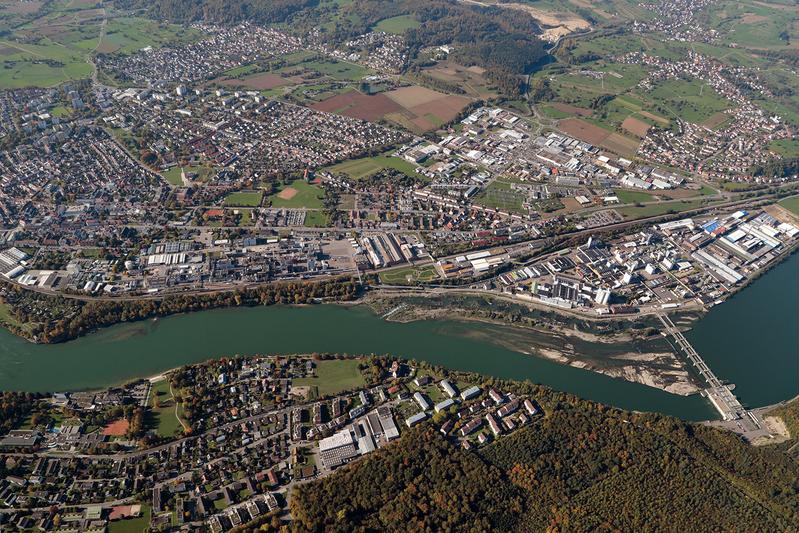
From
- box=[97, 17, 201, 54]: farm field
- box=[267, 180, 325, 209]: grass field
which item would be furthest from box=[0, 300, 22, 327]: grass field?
box=[97, 17, 201, 54]: farm field

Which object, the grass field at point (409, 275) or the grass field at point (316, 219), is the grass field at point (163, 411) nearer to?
the grass field at point (409, 275)

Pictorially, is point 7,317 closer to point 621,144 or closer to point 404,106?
point 404,106

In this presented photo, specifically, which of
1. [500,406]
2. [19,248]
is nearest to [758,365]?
[500,406]

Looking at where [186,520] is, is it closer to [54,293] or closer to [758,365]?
[54,293]

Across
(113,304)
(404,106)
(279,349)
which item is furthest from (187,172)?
(404,106)

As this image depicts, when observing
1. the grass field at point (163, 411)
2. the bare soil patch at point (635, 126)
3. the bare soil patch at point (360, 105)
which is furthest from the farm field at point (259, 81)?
the grass field at point (163, 411)

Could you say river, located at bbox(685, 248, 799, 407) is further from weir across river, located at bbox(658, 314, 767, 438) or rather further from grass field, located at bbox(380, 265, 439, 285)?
grass field, located at bbox(380, 265, 439, 285)
